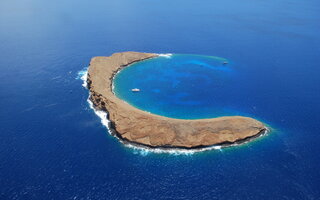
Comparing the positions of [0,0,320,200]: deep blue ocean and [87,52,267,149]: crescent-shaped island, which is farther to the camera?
[87,52,267,149]: crescent-shaped island

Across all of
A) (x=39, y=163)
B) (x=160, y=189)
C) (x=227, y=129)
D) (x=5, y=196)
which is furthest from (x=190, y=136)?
(x=5, y=196)

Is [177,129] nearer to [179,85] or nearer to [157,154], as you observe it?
[157,154]

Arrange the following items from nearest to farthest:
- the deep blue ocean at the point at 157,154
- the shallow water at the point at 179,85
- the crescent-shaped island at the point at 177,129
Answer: the deep blue ocean at the point at 157,154 → the crescent-shaped island at the point at 177,129 → the shallow water at the point at 179,85

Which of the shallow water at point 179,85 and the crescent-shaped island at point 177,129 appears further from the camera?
the shallow water at point 179,85

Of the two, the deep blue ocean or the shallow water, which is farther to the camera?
the shallow water

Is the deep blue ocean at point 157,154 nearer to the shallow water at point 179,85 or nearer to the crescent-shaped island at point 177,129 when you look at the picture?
the shallow water at point 179,85

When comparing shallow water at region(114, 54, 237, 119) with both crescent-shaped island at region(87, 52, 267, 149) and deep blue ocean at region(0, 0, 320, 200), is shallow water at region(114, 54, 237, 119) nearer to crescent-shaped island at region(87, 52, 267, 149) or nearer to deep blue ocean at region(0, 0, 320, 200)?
deep blue ocean at region(0, 0, 320, 200)

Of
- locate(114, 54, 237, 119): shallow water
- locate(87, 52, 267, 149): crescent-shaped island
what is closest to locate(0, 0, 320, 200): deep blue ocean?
locate(114, 54, 237, 119): shallow water

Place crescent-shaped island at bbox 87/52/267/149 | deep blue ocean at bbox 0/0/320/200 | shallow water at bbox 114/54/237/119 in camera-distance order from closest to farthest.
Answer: deep blue ocean at bbox 0/0/320/200, crescent-shaped island at bbox 87/52/267/149, shallow water at bbox 114/54/237/119

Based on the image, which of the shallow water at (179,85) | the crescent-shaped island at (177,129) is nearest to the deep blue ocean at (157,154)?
the shallow water at (179,85)

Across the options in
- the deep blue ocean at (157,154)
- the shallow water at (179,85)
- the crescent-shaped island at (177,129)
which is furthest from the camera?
the shallow water at (179,85)

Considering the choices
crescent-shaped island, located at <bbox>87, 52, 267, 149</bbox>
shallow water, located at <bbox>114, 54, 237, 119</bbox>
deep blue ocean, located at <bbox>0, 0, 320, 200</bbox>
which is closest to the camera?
deep blue ocean, located at <bbox>0, 0, 320, 200</bbox>
